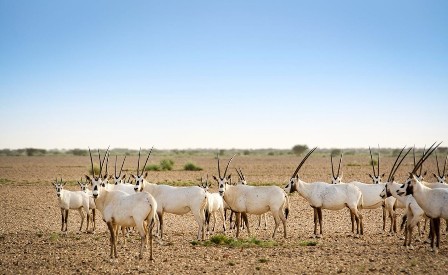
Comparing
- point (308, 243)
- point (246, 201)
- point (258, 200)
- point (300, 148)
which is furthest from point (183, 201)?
point (300, 148)

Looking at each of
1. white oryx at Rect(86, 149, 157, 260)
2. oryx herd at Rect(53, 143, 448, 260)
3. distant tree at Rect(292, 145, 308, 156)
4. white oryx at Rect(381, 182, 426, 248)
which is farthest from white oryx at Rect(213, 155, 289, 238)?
distant tree at Rect(292, 145, 308, 156)

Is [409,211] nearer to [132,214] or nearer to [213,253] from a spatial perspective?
[213,253]

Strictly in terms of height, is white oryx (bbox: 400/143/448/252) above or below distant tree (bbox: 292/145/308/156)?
below

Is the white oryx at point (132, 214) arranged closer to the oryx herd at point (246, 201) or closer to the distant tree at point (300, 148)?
the oryx herd at point (246, 201)

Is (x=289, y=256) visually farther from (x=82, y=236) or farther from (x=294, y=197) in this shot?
(x=294, y=197)

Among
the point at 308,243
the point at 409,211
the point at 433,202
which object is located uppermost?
the point at 433,202

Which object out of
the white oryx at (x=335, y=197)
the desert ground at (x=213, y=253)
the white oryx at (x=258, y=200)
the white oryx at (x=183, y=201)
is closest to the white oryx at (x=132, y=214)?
the desert ground at (x=213, y=253)

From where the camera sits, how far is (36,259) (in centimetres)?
1240

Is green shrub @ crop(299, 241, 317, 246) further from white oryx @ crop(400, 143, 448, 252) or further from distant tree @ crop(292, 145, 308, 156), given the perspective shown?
distant tree @ crop(292, 145, 308, 156)

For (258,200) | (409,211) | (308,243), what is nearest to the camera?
(308,243)

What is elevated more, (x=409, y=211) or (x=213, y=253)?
(x=409, y=211)

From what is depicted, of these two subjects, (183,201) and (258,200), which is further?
(258,200)

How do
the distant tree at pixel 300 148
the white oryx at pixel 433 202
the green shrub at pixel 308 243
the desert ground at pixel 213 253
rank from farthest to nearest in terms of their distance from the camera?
1. the distant tree at pixel 300 148
2. the green shrub at pixel 308 243
3. the white oryx at pixel 433 202
4. the desert ground at pixel 213 253

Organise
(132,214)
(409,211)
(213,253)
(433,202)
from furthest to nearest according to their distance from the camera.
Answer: (409,211)
(433,202)
(213,253)
(132,214)
